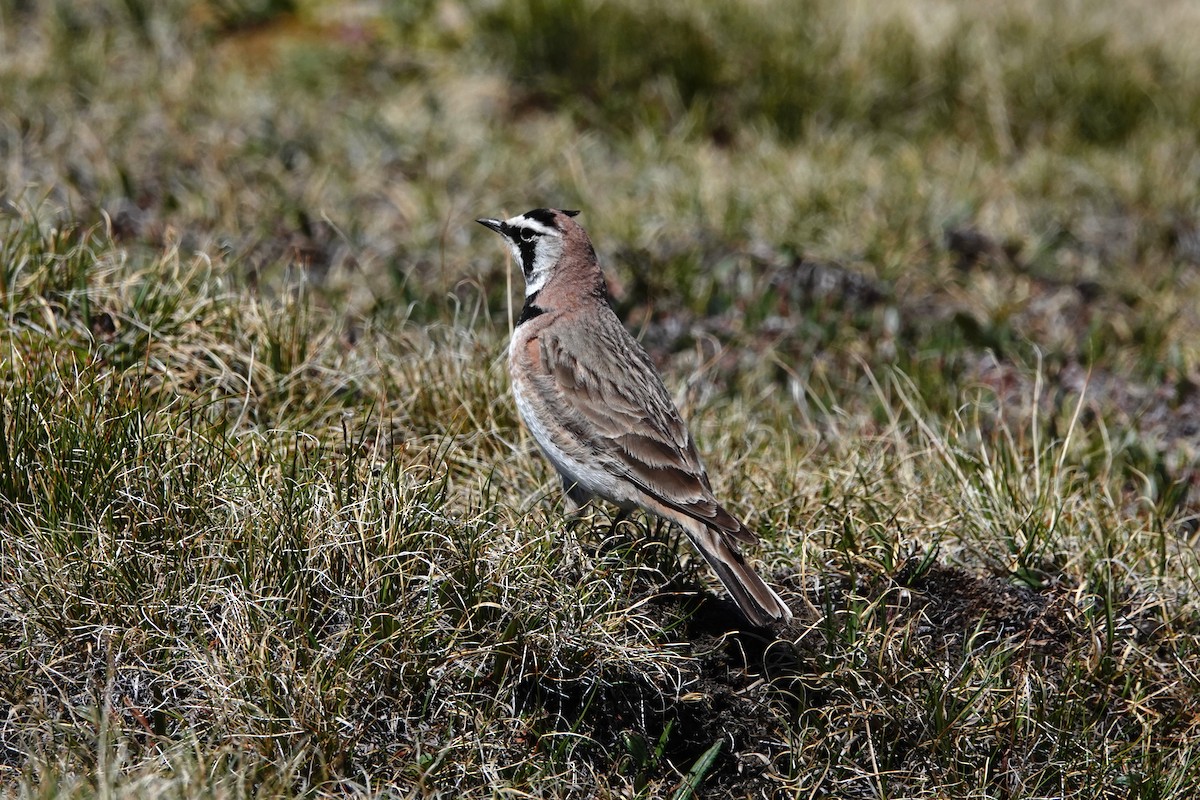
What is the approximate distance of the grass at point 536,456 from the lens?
3.81 meters

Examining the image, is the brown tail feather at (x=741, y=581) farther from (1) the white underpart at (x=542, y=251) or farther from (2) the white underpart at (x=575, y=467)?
(1) the white underpart at (x=542, y=251)

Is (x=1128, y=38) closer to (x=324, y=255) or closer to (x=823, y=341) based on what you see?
(x=823, y=341)

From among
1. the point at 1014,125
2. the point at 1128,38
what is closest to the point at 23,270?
the point at 1014,125

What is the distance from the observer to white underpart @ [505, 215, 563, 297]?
5.29 meters

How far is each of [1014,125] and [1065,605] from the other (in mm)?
6551

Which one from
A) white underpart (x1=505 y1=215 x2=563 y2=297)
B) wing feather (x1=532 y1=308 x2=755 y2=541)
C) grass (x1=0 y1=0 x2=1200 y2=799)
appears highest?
white underpart (x1=505 y1=215 x2=563 y2=297)

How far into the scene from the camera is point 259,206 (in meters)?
7.43

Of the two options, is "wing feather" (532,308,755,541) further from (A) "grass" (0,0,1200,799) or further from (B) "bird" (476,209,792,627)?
(A) "grass" (0,0,1200,799)

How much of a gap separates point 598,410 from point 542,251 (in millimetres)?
872

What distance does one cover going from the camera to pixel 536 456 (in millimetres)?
5223

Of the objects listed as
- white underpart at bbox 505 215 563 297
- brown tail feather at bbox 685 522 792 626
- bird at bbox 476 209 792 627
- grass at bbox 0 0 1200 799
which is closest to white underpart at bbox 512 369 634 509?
bird at bbox 476 209 792 627

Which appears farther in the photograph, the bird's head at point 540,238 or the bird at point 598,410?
the bird's head at point 540,238

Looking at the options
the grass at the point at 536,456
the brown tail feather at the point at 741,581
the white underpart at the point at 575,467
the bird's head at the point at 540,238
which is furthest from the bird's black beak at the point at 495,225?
the brown tail feather at the point at 741,581

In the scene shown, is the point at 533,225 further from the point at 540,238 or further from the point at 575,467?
the point at 575,467
